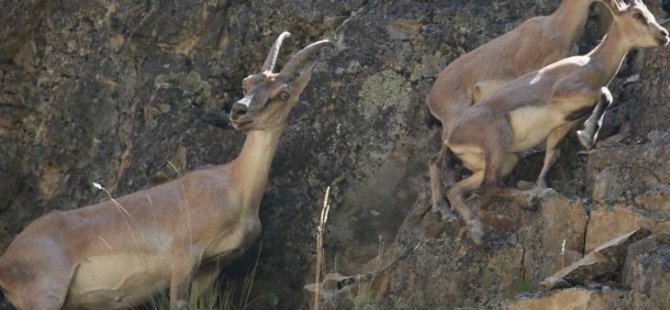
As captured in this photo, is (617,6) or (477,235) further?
(617,6)

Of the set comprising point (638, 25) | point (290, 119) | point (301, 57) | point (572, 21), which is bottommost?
point (290, 119)

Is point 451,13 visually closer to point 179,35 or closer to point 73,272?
point 179,35

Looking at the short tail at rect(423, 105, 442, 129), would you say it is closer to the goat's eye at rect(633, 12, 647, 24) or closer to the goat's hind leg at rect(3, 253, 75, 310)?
the goat's eye at rect(633, 12, 647, 24)

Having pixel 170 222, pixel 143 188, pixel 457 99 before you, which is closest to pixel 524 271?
pixel 457 99

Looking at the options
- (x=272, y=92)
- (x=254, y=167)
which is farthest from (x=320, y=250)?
(x=272, y=92)

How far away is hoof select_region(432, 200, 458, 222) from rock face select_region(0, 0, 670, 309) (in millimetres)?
67

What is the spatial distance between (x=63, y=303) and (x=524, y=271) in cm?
366

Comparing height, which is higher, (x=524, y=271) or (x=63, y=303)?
(x=524, y=271)

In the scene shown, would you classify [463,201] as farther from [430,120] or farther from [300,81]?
[300,81]

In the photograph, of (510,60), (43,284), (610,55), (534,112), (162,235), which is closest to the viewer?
(534,112)

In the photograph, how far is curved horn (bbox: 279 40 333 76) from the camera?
1320 cm

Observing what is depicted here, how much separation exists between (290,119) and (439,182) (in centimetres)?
207

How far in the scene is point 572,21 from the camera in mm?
13188

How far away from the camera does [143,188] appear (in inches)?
552
